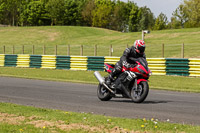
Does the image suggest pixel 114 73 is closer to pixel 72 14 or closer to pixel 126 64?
pixel 126 64

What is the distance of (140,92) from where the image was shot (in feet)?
34.2

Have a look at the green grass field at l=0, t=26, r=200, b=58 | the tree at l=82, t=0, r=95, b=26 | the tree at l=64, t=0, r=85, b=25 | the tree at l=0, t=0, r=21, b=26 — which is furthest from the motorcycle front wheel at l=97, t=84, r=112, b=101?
the tree at l=0, t=0, r=21, b=26

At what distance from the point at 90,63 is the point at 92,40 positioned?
129ft

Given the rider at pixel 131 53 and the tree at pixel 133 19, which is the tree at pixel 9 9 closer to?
the tree at pixel 133 19

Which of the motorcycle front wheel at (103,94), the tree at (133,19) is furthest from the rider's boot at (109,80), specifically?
the tree at (133,19)

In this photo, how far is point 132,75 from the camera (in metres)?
10.4

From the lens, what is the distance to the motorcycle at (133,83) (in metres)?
10.3

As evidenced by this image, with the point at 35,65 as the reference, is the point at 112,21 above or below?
above

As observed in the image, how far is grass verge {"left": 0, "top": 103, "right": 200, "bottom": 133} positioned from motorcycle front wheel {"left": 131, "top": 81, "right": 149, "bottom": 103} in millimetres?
2494

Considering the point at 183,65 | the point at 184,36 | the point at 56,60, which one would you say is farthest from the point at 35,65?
the point at 184,36

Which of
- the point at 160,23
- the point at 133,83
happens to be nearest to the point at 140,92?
the point at 133,83

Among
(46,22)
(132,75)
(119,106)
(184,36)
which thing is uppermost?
(46,22)

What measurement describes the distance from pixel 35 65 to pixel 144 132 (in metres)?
23.6

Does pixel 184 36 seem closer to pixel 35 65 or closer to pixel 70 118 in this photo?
pixel 35 65
